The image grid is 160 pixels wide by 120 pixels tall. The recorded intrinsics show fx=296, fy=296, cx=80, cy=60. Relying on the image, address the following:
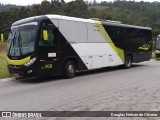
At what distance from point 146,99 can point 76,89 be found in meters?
2.88

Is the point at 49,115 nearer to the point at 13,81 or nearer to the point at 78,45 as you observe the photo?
the point at 13,81

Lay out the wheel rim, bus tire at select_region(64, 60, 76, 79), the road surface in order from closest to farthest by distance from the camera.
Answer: the road surface → bus tire at select_region(64, 60, 76, 79) → the wheel rim

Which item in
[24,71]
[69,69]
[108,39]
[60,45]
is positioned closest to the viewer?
[24,71]

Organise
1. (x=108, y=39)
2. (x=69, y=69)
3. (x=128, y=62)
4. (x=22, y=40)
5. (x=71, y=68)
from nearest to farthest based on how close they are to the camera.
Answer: (x=22, y=40)
(x=69, y=69)
(x=71, y=68)
(x=108, y=39)
(x=128, y=62)

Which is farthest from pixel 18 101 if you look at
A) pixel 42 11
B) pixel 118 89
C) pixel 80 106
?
pixel 42 11

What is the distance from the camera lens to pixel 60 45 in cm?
1364

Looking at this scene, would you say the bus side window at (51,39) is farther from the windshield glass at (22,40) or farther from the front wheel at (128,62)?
the front wheel at (128,62)

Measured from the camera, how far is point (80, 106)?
7828 millimetres

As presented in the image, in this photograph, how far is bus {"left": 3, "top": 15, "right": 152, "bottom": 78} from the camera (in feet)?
41.1

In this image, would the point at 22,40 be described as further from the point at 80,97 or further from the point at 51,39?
the point at 80,97

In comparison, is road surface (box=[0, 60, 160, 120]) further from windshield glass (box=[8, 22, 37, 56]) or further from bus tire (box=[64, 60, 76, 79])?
bus tire (box=[64, 60, 76, 79])

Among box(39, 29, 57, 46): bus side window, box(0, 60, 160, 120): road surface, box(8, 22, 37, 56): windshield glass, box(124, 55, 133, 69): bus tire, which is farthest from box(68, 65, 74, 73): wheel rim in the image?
box(124, 55, 133, 69): bus tire

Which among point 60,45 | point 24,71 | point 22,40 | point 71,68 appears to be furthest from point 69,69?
point 22,40

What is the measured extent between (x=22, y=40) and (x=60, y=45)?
1.80 m
